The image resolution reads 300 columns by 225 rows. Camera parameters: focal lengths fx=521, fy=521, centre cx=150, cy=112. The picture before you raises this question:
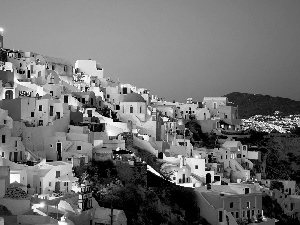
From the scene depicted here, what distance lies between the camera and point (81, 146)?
1358 inches

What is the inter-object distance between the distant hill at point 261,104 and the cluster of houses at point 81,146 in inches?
2110

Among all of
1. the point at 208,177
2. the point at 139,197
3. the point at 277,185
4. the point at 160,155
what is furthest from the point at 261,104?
the point at 139,197

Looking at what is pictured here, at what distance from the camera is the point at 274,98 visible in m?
125

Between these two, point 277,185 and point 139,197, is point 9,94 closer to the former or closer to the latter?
point 139,197

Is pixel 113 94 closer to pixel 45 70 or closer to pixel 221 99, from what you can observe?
pixel 45 70

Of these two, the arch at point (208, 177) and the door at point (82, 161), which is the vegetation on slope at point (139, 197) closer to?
the door at point (82, 161)

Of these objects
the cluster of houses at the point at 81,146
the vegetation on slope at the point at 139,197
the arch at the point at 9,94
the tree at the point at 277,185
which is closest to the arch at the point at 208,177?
the cluster of houses at the point at 81,146

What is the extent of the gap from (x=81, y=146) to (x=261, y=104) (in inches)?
3519

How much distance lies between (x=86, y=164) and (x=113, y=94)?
20.4 metres

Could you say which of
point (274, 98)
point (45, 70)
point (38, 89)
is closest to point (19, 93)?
point (38, 89)

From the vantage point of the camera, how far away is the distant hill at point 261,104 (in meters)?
113

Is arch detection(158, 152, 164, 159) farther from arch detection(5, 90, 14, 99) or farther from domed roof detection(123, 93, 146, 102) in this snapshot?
arch detection(5, 90, 14, 99)

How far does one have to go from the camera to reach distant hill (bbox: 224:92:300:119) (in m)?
113

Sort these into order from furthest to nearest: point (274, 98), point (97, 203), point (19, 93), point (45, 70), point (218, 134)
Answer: point (274, 98)
point (218, 134)
point (45, 70)
point (19, 93)
point (97, 203)
